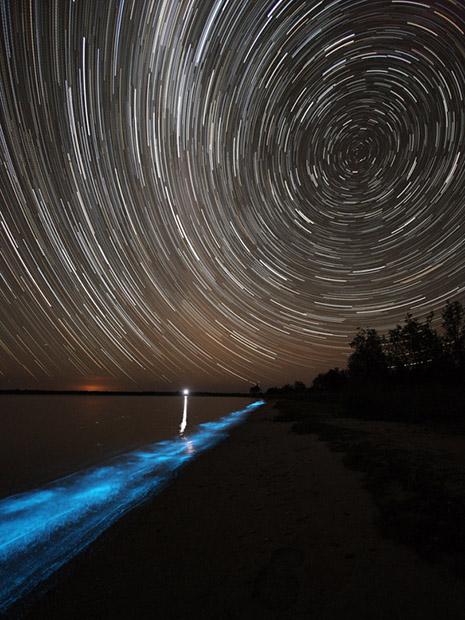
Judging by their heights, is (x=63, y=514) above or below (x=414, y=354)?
below

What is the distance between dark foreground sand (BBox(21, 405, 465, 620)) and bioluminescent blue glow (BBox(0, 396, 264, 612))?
595 millimetres

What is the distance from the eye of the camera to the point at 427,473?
522 cm

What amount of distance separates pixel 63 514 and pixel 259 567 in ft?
18.6

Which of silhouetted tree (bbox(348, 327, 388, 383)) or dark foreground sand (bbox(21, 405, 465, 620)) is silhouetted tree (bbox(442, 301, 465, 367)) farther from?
dark foreground sand (bbox(21, 405, 465, 620))

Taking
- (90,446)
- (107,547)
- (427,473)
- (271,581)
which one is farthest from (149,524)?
(90,446)

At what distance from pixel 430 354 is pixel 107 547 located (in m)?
40.1

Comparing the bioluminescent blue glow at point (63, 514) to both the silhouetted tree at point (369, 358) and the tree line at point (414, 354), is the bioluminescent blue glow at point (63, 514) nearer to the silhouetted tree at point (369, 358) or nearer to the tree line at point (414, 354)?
the tree line at point (414, 354)

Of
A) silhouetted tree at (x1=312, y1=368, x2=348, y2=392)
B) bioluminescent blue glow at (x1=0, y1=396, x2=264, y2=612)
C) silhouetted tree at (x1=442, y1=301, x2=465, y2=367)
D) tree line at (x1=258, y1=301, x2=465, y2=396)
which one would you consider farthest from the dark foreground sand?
silhouetted tree at (x1=312, y1=368, x2=348, y2=392)

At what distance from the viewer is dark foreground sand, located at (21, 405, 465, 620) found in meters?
2.67

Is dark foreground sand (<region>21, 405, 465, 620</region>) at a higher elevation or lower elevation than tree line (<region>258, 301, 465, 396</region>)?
lower

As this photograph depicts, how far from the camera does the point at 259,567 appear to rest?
341cm

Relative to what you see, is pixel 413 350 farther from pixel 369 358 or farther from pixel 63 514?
pixel 63 514

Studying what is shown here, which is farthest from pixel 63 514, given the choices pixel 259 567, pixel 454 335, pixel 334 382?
pixel 334 382

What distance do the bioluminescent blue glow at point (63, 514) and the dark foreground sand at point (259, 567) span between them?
0.60m
